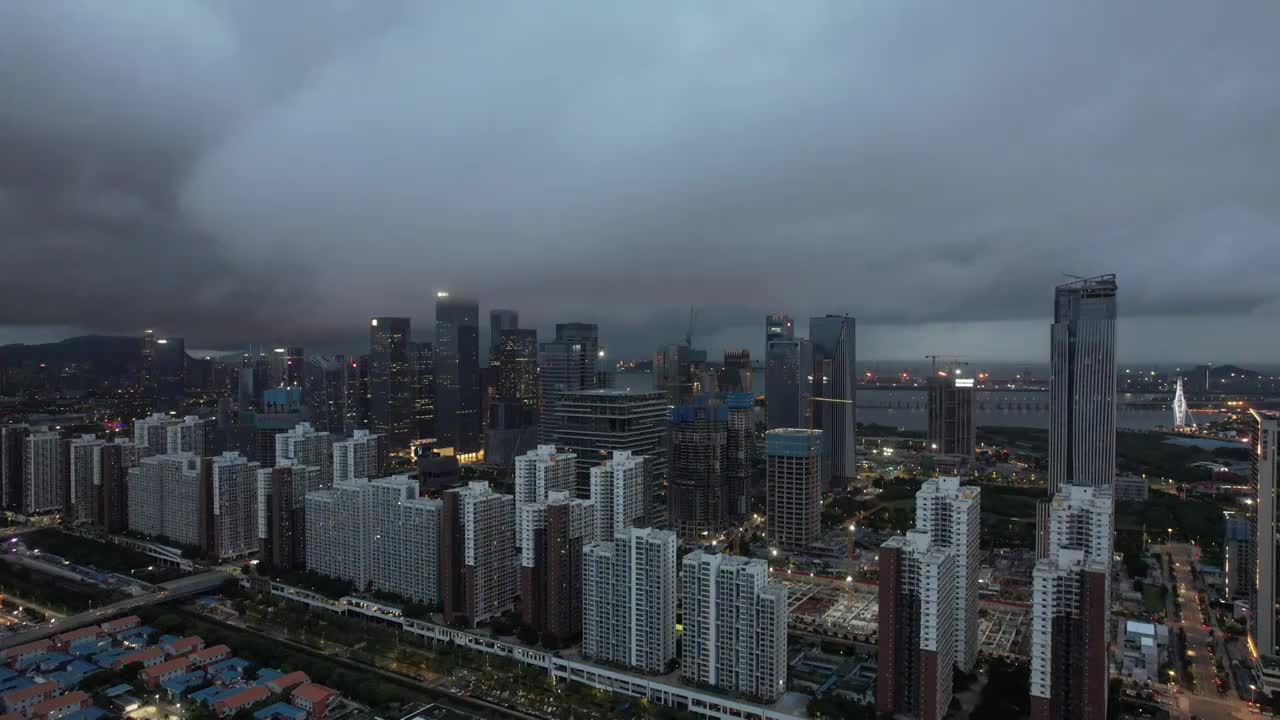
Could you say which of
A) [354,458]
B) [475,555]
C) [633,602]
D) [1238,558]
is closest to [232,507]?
[354,458]

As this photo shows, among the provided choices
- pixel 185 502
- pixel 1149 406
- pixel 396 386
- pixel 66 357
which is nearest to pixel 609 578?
pixel 185 502

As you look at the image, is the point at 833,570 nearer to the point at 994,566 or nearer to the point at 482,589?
the point at 994,566

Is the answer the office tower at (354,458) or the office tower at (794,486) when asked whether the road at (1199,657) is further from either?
the office tower at (354,458)

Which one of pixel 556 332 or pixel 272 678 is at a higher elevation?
pixel 556 332

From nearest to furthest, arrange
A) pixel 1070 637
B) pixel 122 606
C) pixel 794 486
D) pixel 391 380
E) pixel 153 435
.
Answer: pixel 1070 637, pixel 122 606, pixel 794 486, pixel 153 435, pixel 391 380

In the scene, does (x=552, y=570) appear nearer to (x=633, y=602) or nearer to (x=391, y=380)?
(x=633, y=602)
